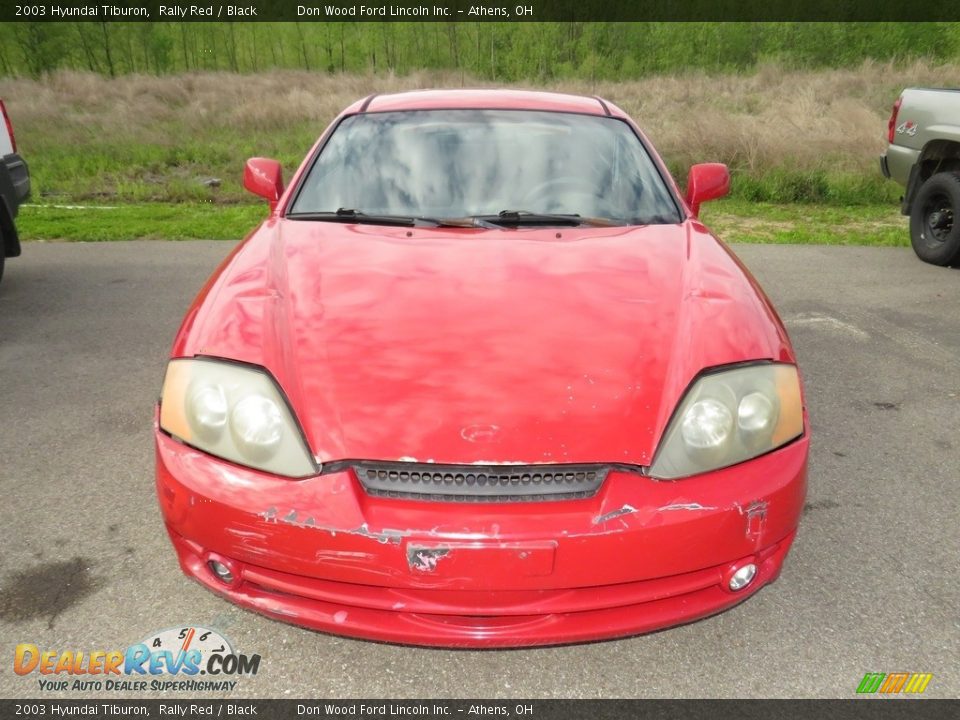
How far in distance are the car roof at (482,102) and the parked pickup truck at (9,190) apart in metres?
3.20

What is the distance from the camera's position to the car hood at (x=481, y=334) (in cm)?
175

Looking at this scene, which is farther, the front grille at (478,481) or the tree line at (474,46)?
the tree line at (474,46)

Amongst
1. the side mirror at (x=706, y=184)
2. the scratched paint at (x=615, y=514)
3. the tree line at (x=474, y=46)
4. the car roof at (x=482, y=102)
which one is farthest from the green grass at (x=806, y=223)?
the tree line at (x=474, y=46)

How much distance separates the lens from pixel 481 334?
6.60 ft

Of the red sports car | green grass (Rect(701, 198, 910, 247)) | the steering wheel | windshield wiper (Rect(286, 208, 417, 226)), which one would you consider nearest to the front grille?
the red sports car

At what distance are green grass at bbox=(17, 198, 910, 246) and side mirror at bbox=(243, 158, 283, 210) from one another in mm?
4676

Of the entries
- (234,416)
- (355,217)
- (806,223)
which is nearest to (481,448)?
(234,416)

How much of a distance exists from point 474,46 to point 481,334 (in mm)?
38495

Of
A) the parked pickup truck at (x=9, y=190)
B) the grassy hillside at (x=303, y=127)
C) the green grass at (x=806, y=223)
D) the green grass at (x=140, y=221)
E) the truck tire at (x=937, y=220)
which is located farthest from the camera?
the grassy hillside at (x=303, y=127)

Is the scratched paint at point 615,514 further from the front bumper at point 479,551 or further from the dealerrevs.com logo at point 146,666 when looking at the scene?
the dealerrevs.com logo at point 146,666

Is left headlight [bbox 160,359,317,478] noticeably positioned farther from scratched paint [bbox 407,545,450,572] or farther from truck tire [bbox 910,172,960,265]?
truck tire [bbox 910,172,960,265]

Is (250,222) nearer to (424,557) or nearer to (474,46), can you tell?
(424,557)

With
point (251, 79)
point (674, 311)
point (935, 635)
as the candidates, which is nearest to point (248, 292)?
point (674, 311)
